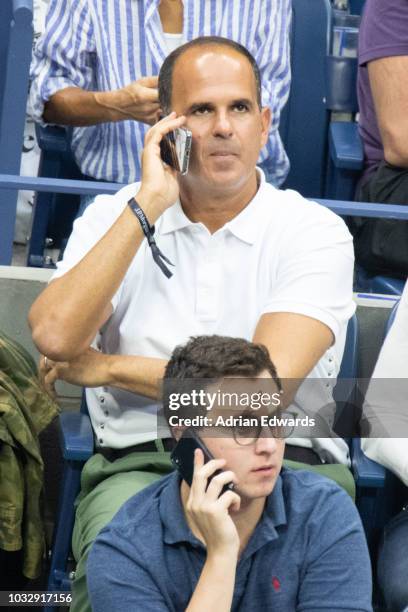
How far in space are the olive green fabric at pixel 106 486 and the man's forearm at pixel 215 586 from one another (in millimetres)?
506

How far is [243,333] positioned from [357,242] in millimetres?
1165

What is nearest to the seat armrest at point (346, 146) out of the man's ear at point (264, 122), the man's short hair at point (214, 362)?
the man's ear at point (264, 122)

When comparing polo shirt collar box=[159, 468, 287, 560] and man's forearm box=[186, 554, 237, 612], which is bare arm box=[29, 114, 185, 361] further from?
man's forearm box=[186, 554, 237, 612]

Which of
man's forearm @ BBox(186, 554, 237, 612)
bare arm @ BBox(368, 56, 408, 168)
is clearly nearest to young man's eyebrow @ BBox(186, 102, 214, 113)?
bare arm @ BBox(368, 56, 408, 168)

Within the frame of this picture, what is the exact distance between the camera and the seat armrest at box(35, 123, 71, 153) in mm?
4637

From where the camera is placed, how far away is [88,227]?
3500 mm

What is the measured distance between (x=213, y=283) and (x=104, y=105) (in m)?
1.11

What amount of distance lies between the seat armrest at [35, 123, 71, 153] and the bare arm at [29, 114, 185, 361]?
1.39 meters

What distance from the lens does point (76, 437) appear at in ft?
10.8

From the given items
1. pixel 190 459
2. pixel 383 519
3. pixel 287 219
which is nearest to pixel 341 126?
pixel 287 219

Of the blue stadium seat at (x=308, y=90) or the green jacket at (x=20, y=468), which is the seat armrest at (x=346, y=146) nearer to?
the blue stadium seat at (x=308, y=90)

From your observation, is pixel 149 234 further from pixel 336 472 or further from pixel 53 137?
pixel 53 137

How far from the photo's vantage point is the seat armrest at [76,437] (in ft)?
10.6

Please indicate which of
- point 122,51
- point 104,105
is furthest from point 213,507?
point 122,51
